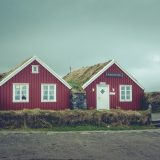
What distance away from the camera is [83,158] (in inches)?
673

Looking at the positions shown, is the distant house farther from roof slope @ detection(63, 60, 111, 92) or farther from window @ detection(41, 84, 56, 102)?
window @ detection(41, 84, 56, 102)

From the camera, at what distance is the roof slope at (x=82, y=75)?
37225 millimetres

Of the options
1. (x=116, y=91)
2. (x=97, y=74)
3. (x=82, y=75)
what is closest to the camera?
(x=97, y=74)

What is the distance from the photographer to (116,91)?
1491 inches

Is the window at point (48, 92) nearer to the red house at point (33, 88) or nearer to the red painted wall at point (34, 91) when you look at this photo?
the red house at point (33, 88)

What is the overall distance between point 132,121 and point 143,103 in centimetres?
741

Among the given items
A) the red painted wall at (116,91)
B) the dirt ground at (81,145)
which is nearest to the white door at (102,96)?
the red painted wall at (116,91)

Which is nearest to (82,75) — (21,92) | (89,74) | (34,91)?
(89,74)

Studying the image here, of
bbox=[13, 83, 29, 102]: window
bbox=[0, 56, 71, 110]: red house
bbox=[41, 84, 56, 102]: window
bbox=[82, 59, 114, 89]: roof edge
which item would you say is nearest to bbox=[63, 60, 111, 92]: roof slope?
bbox=[82, 59, 114, 89]: roof edge

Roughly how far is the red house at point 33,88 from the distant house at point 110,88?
1920 mm

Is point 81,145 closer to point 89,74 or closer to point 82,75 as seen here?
point 89,74

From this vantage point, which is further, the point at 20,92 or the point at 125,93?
the point at 125,93

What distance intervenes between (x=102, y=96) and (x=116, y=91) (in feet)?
5.08

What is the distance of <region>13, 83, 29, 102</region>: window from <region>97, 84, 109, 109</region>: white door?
7276 millimetres
